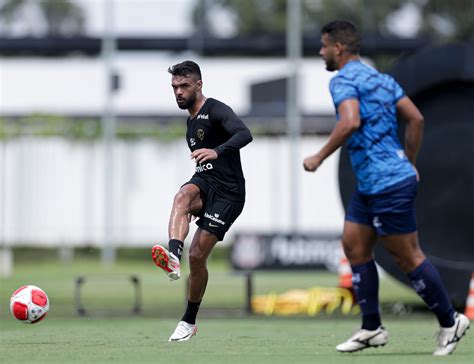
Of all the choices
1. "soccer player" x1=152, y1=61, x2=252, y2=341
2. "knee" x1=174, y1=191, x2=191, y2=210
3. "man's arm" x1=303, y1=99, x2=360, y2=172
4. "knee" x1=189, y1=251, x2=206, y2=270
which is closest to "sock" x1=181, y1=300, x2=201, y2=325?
"soccer player" x1=152, y1=61, x2=252, y2=341

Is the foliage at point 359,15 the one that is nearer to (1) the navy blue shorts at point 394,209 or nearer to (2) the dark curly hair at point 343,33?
(2) the dark curly hair at point 343,33

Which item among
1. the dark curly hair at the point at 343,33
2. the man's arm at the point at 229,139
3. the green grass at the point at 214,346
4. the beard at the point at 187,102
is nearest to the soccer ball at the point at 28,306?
the green grass at the point at 214,346

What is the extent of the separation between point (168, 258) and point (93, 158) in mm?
33451

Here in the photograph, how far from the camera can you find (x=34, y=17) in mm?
39781

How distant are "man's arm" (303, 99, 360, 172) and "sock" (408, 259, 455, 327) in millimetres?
1140

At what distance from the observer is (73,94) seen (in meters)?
47.4

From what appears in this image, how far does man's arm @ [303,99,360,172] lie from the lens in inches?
356

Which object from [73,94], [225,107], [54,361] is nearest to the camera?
[54,361]

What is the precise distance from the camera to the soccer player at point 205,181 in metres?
11.4

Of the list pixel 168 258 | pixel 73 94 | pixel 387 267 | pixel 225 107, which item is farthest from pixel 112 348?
pixel 73 94

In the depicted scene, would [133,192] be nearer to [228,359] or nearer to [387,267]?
[387,267]

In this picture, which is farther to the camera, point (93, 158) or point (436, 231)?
point (93, 158)

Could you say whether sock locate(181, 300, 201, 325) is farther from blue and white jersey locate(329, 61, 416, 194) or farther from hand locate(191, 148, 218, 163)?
blue and white jersey locate(329, 61, 416, 194)

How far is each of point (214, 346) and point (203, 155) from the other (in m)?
1.66
